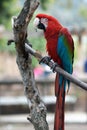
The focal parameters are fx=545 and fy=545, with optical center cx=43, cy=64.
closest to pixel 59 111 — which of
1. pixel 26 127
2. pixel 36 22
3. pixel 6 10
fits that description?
pixel 36 22

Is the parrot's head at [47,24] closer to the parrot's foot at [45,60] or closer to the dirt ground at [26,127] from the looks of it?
the parrot's foot at [45,60]

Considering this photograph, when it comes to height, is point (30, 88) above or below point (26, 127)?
above

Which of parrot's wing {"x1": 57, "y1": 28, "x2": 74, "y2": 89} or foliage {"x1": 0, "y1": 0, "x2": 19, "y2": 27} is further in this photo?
foliage {"x1": 0, "y1": 0, "x2": 19, "y2": 27}

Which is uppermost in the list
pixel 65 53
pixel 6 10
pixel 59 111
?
pixel 65 53

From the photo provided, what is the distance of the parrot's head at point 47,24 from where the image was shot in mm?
2180

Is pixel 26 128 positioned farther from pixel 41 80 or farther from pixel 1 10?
pixel 1 10

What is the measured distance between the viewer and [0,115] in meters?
7.29

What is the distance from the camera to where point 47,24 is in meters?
2.24

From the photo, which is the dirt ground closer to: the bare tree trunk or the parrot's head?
the parrot's head

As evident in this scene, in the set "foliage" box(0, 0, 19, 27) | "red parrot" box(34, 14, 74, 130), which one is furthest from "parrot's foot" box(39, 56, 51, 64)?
"foliage" box(0, 0, 19, 27)

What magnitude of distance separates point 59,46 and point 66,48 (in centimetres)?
4

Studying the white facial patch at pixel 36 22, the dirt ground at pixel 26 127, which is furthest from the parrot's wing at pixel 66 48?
the dirt ground at pixel 26 127

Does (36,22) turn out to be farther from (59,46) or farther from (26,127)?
(26,127)

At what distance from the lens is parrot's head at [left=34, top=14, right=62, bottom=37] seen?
2180 mm
